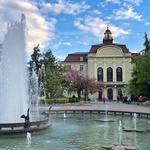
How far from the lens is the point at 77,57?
100438 millimetres

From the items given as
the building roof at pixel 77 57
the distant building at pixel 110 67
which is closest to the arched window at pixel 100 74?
the distant building at pixel 110 67

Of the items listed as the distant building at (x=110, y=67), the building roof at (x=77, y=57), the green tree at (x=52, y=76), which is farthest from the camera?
the building roof at (x=77, y=57)

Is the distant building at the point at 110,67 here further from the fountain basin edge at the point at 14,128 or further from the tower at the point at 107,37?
the fountain basin edge at the point at 14,128

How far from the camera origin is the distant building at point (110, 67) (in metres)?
95.5

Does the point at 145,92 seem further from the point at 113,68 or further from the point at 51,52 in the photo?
the point at 113,68

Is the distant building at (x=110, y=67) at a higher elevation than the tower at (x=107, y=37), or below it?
below

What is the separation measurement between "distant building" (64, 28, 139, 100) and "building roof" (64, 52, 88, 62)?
1771 mm

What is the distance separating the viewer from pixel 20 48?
982 inches

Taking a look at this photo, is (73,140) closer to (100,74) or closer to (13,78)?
(13,78)

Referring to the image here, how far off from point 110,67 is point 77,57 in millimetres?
8898

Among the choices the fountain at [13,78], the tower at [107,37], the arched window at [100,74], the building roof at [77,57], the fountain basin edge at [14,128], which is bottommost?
the fountain basin edge at [14,128]

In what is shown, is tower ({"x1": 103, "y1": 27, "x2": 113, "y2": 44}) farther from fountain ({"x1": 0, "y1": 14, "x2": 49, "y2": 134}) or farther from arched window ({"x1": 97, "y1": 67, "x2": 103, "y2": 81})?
fountain ({"x1": 0, "y1": 14, "x2": 49, "y2": 134})

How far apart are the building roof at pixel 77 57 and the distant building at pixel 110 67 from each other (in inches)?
69.7

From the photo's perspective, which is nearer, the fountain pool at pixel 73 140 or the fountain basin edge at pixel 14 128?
the fountain pool at pixel 73 140
